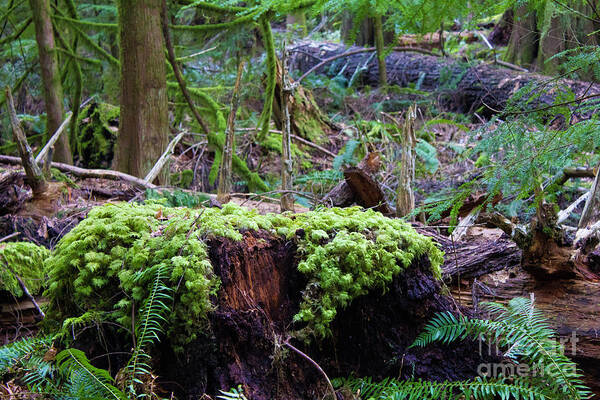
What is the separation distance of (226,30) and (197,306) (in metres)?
5.62

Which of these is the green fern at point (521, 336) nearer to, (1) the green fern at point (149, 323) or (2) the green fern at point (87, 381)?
(1) the green fern at point (149, 323)

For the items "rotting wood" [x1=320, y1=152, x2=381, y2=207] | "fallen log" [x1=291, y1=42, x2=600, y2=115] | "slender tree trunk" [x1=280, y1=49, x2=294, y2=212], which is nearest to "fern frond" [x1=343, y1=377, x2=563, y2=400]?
"slender tree trunk" [x1=280, y1=49, x2=294, y2=212]

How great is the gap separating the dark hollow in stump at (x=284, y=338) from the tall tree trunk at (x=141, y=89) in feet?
13.3

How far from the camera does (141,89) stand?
18.1 ft

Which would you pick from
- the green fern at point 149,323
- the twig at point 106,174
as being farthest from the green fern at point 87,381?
the twig at point 106,174

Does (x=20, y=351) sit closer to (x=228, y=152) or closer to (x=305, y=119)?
(x=228, y=152)

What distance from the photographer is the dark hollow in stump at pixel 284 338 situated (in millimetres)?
1781

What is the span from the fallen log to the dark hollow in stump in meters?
7.45

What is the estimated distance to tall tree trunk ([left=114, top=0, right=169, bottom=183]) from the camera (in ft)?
17.7

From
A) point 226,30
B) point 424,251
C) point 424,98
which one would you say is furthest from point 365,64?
point 424,251

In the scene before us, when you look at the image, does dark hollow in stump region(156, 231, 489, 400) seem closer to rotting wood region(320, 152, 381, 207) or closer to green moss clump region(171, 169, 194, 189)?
rotting wood region(320, 152, 381, 207)

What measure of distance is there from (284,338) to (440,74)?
34.3 ft

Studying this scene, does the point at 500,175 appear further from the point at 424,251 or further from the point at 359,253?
the point at 359,253

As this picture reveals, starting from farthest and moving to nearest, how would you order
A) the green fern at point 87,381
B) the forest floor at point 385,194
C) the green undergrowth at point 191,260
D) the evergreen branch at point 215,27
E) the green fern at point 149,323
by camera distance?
1. the evergreen branch at point 215,27
2. the forest floor at point 385,194
3. the green undergrowth at point 191,260
4. the green fern at point 149,323
5. the green fern at point 87,381
